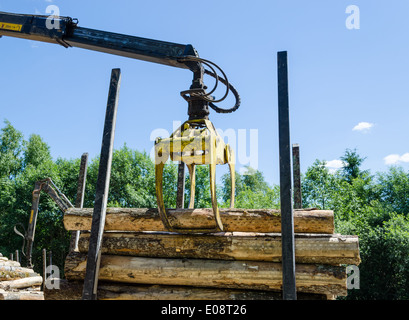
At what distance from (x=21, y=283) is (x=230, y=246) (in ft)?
28.2

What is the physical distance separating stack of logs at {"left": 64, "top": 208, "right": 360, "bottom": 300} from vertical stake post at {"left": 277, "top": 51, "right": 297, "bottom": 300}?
0.55 meters

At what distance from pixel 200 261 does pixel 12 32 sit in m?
7.16

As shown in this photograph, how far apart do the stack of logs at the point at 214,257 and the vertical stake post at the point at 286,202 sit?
553 mm

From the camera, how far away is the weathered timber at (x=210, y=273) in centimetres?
435

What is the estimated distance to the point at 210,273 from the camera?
4.57 m

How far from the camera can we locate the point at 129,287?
4.90 meters

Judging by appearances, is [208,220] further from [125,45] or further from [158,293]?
[125,45]

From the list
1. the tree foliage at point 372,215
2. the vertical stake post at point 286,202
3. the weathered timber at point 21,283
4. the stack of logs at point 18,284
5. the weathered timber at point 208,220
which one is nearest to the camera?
the vertical stake post at point 286,202

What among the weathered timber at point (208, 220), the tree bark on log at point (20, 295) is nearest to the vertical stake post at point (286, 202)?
the weathered timber at point (208, 220)

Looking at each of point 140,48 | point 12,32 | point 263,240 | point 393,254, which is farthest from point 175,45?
point 393,254

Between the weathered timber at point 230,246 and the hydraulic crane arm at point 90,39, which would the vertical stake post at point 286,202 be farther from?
the hydraulic crane arm at point 90,39

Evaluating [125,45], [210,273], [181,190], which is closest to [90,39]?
[125,45]
